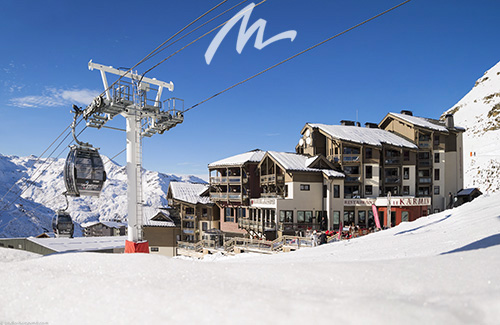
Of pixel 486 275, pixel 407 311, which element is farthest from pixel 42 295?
pixel 486 275

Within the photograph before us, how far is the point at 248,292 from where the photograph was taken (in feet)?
11.1

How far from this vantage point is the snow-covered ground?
9.60ft

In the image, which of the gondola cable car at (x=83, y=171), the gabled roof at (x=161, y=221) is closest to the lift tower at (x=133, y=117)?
the gondola cable car at (x=83, y=171)

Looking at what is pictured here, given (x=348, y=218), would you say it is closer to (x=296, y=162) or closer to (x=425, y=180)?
(x=296, y=162)

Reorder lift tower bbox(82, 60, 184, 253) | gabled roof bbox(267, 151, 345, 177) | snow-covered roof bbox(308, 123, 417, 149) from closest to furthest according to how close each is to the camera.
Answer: lift tower bbox(82, 60, 184, 253) → gabled roof bbox(267, 151, 345, 177) → snow-covered roof bbox(308, 123, 417, 149)

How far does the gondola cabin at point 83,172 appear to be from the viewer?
1459cm

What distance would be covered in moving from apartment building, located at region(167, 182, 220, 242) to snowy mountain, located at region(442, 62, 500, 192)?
45058 millimetres

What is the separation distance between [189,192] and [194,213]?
13.4 ft

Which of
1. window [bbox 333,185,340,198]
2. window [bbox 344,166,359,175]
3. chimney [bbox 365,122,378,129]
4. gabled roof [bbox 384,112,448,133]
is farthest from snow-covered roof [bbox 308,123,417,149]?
window [bbox 333,185,340,198]

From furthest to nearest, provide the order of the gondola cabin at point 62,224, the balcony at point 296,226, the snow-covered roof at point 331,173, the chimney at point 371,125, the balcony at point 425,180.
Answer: the chimney at point 371,125 < the balcony at point 425,180 < the snow-covered roof at point 331,173 < the balcony at point 296,226 < the gondola cabin at point 62,224

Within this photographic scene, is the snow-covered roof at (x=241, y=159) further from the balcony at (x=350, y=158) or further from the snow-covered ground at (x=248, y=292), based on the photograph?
the snow-covered ground at (x=248, y=292)

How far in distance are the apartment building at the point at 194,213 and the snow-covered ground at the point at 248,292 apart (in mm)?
43331

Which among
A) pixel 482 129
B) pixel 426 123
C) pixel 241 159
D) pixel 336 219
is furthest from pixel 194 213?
pixel 482 129

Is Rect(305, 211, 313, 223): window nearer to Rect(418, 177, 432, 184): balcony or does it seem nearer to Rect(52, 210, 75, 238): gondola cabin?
Rect(418, 177, 432, 184): balcony
